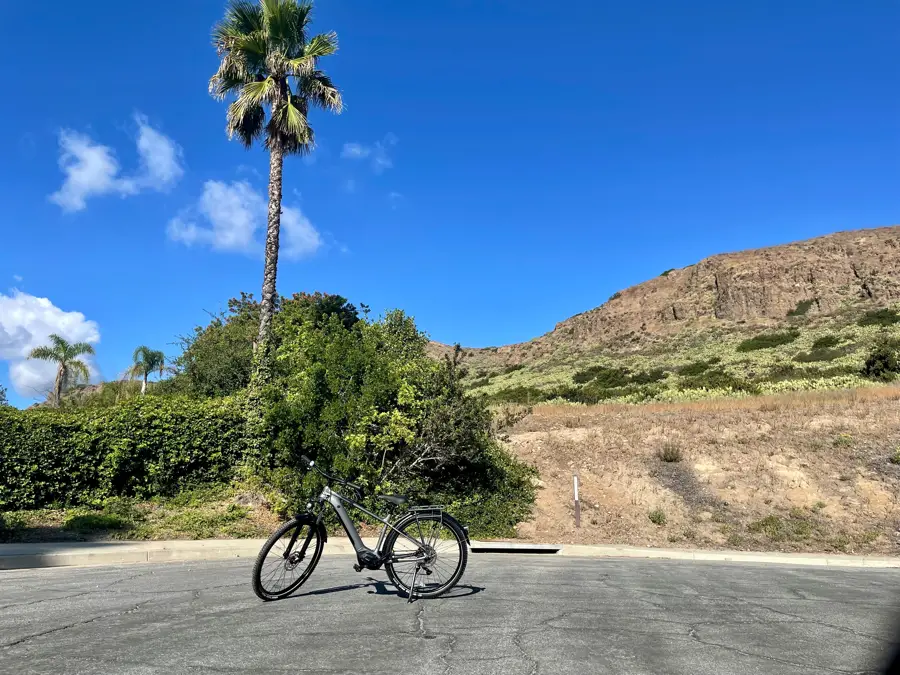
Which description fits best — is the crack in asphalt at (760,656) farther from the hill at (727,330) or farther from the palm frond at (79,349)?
the palm frond at (79,349)

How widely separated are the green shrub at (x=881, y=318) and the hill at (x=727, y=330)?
0.54 feet

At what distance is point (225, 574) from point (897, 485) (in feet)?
61.1

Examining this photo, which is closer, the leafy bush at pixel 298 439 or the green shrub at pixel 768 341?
the leafy bush at pixel 298 439

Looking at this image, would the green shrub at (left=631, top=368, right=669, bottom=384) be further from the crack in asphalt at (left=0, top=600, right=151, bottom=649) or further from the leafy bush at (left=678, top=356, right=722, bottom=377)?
the crack in asphalt at (left=0, top=600, right=151, bottom=649)

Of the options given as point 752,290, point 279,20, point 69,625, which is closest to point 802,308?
point 752,290

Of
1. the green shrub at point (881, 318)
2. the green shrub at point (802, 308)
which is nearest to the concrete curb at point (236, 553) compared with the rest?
the green shrub at point (881, 318)

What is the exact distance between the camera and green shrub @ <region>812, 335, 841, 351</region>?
45.6 meters

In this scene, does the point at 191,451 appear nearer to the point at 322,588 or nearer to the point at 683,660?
the point at 322,588

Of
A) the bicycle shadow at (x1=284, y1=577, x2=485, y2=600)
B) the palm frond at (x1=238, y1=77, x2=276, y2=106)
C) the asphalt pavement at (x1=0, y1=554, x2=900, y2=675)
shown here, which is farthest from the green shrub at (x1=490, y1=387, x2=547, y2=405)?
the bicycle shadow at (x1=284, y1=577, x2=485, y2=600)

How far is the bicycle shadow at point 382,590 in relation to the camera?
649 centimetres

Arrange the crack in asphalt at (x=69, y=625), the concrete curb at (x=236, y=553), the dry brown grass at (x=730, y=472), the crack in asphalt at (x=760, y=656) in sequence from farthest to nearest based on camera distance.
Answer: the dry brown grass at (x=730, y=472) < the concrete curb at (x=236, y=553) < the crack in asphalt at (x=69, y=625) < the crack in asphalt at (x=760, y=656)

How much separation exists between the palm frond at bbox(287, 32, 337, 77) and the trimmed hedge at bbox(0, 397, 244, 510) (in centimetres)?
1030

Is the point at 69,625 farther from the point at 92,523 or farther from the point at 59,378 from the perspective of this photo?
the point at 59,378

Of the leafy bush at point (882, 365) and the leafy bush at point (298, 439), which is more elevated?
the leafy bush at point (882, 365)
